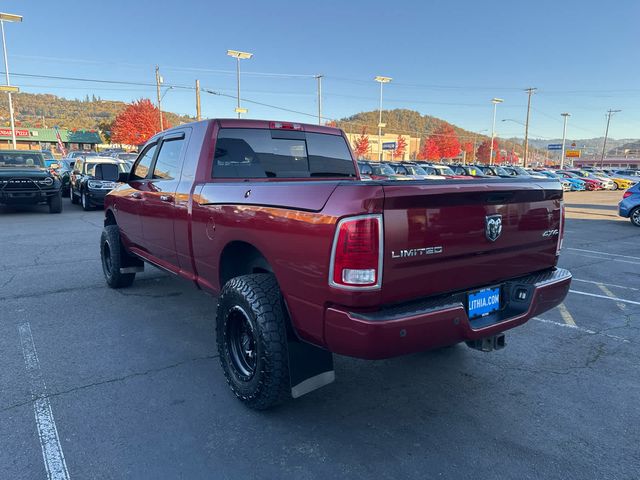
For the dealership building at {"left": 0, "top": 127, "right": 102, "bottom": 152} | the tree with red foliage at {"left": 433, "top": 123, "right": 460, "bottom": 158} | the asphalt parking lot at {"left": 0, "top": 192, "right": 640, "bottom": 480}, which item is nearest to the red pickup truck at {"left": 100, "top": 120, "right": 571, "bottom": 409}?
the asphalt parking lot at {"left": 0, "top": 192, "right": 640, "bottom": 480}

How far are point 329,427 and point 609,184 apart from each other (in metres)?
44.1

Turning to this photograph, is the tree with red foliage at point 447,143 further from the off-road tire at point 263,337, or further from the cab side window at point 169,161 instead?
the off-road tire at point 263,337

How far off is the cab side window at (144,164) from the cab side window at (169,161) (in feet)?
0.99

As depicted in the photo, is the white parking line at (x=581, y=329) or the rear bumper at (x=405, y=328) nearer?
the rear bumper at (x=405, y=328)

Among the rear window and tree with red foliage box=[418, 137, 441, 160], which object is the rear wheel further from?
tree with red foliage box=[418, 137, 441, 160]

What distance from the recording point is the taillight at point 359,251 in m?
2.32

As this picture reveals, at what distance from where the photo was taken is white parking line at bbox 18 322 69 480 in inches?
98.9

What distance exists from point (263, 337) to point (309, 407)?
2.55ft

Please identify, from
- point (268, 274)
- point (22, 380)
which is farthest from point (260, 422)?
point (22, 380)

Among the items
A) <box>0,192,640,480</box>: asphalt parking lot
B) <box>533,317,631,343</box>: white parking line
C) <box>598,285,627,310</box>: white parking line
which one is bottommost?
<box>598,285,627,310</box>: white parking line

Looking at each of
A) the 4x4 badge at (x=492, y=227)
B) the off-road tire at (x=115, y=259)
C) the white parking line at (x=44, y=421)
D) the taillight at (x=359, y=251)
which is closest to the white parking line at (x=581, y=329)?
the 4x4 badge at (x=492, y=227)

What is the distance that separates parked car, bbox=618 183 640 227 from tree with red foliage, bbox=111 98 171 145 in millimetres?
55855

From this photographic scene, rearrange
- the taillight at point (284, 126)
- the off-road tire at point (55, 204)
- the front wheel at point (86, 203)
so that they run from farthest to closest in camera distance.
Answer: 1. the front wheel at point (86, 203)
2. the off-road tire at point (55, 204)
3. the taillight at point (284, 126)

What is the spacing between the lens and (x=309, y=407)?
10.6 feet
